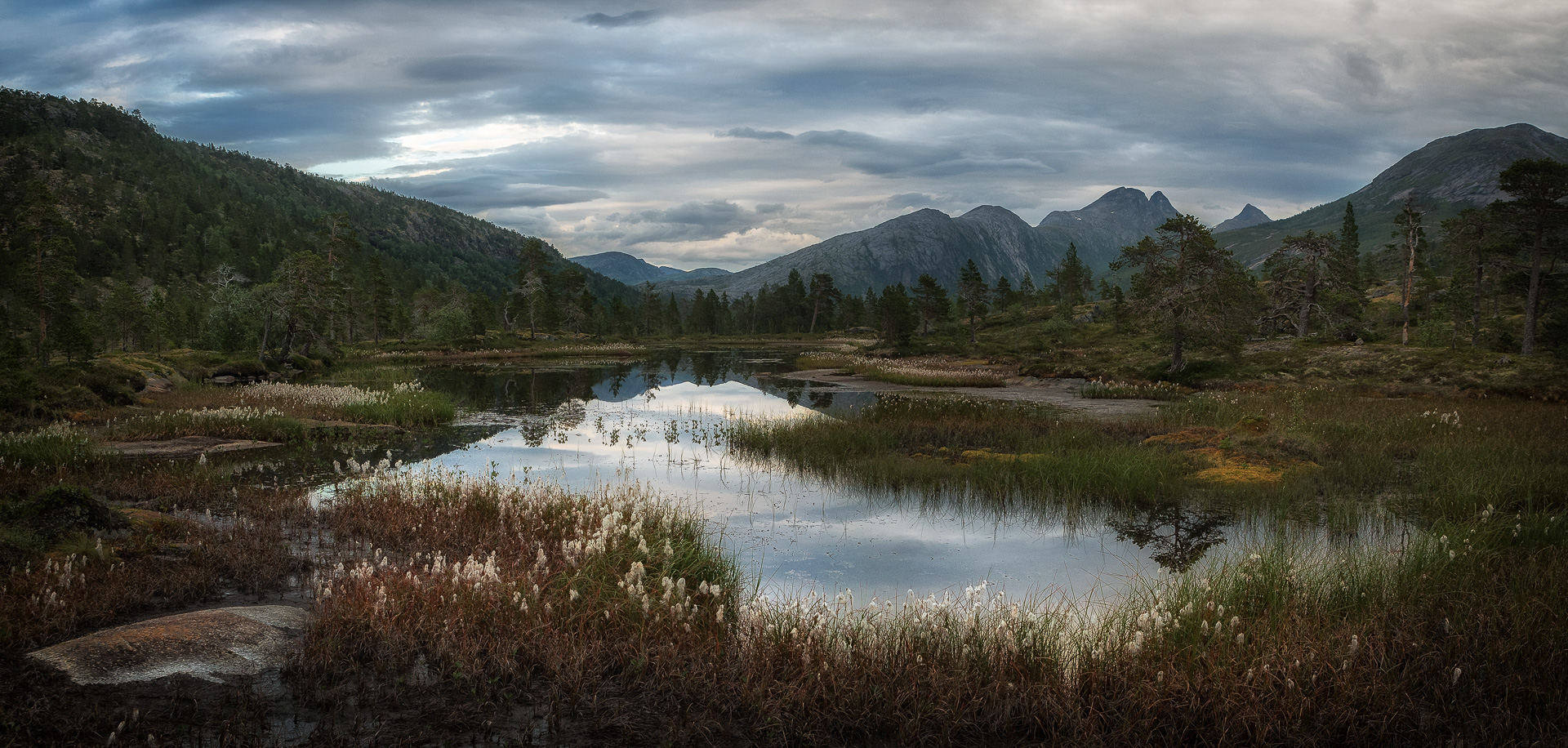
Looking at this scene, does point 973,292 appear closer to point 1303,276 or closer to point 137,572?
point 1303,276

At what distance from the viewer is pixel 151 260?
124875mm

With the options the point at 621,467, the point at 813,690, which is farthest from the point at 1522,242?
the point at 813,690

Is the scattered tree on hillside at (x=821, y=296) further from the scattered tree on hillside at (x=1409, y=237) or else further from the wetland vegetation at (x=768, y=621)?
the wetland vegetation at (x=768, y=621)

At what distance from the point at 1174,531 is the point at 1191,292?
1130 inches

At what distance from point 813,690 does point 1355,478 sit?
14.2m

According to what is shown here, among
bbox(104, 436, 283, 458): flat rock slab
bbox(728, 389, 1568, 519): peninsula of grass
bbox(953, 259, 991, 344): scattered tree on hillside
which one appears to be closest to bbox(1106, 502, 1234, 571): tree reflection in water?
bbox(728, 389, 1568, 519): peninsula of grass

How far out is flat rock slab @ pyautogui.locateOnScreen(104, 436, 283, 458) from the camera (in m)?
17.5

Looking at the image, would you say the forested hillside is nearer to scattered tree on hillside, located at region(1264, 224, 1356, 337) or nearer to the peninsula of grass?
the peninsula of grass

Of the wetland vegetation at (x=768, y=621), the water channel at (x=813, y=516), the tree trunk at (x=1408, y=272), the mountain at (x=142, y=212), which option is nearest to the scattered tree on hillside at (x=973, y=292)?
the tree trunk at (x=1408, y=272)

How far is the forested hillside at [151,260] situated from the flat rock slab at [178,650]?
21.7 metres

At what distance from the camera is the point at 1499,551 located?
28.3 ft

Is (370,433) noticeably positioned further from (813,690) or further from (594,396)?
(813,690)

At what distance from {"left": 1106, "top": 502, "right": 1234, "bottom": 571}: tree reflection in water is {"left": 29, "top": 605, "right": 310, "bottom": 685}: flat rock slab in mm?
10439

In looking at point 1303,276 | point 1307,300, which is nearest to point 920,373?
point 1307,300
